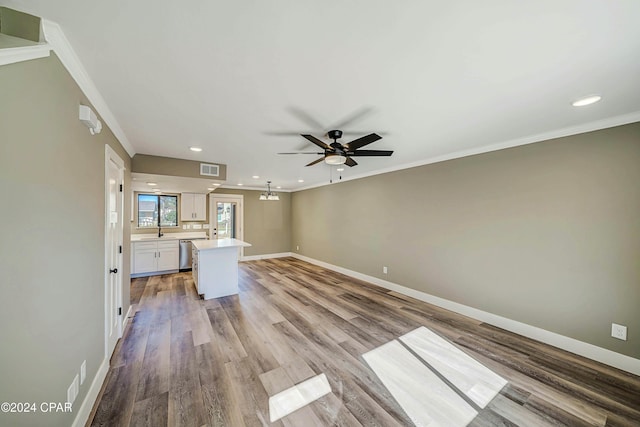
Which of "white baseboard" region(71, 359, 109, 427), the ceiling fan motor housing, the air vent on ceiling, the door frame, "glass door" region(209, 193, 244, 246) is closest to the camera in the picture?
"white baseboard" region(71, 359, 109, 427)

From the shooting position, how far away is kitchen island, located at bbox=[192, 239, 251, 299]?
4142mm

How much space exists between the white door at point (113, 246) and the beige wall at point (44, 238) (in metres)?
0.47

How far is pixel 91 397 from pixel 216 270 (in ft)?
8.38

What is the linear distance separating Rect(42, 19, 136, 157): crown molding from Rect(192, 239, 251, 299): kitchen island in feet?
8.25

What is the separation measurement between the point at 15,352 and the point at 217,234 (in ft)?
21.4

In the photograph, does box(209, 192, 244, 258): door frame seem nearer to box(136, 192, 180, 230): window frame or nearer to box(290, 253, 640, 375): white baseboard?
box(136, 192, 180, 230): window frame

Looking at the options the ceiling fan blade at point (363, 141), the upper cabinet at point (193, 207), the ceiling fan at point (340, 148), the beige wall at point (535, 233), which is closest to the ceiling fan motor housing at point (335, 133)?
the ceiling fan at point (340, 148)

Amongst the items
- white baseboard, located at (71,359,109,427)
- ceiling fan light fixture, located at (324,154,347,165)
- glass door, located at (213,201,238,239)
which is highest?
ceiling fan light fixture, located at (324,154,347,165)

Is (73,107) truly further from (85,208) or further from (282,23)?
(282,23)

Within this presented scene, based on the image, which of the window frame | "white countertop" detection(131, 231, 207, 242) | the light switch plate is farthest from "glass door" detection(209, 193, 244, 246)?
the light switch plate

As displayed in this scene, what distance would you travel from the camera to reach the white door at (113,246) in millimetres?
2186

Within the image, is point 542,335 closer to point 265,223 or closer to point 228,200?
point 265,223

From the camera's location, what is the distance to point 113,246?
8.16 ft

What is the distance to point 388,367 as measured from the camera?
2.26 m
